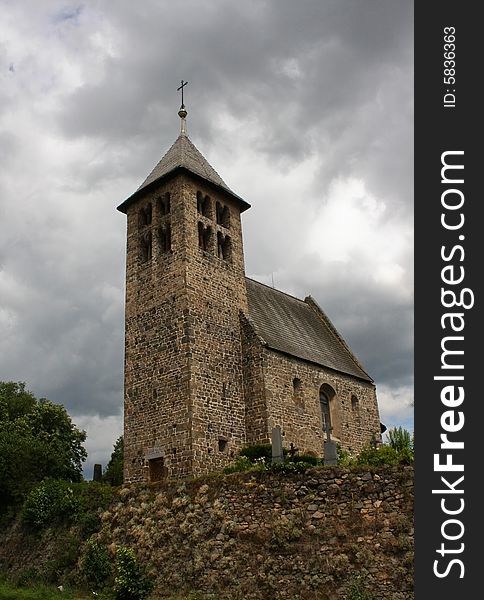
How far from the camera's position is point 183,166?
2911 centimetres

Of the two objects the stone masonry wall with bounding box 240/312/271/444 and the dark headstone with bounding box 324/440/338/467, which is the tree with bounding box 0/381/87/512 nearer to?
the stone masonry wall with bounding box 240/312/271/444

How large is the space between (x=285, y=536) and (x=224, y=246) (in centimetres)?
1716

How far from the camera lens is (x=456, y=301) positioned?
10219 mm

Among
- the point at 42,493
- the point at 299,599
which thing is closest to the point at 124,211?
the point at 42,493

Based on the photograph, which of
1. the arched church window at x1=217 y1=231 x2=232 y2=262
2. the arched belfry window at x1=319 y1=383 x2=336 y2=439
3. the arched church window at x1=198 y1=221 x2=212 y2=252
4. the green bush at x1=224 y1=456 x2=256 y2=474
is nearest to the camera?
the green bush at x1=224 y1=456 x2=256 y2=474

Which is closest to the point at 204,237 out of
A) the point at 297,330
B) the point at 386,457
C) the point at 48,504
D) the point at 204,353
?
the point at 204,353

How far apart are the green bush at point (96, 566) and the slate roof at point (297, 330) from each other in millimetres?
11835

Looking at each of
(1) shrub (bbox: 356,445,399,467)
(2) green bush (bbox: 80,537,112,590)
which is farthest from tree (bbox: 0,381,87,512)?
(1) shrub (bbox: 356,445,399,467)

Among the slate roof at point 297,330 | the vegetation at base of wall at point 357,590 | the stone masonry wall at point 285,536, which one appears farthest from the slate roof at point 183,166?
the vegetation at base of wall at point 357,590

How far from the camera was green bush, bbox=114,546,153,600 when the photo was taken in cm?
1758

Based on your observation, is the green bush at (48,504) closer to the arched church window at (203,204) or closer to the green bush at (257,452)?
the green bush at (257,452)

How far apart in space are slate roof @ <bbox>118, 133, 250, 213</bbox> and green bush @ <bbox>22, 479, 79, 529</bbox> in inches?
595

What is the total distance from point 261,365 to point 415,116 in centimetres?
1761

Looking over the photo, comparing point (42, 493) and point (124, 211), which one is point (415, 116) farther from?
point (124, 211)
